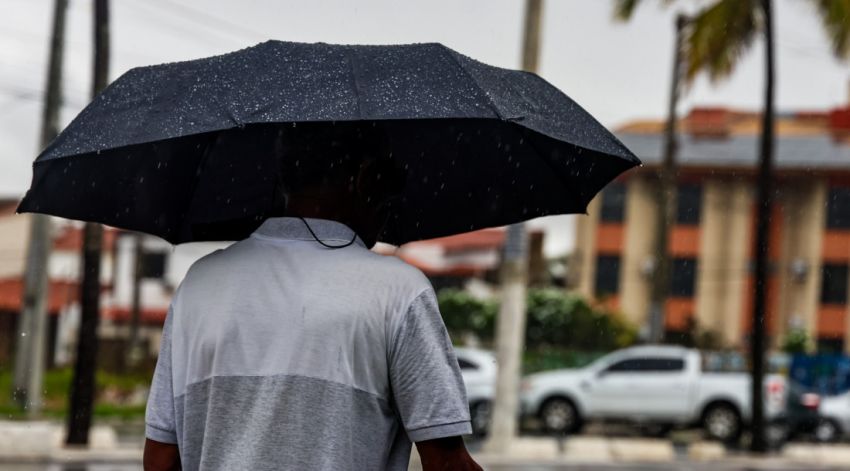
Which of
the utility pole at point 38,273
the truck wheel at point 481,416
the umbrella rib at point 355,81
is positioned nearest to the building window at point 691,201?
the truck wheel at point 481,416

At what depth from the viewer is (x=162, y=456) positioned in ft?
7.88

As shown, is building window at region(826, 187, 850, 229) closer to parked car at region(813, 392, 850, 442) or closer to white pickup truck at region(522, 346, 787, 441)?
parked car at region(813, 392, 850, 442)

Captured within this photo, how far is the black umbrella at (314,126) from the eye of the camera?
259 cm

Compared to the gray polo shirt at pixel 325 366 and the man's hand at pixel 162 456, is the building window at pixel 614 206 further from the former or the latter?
the gray polo shirt at pixel 325 366

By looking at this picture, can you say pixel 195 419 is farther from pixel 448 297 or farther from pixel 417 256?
pixel 417 256

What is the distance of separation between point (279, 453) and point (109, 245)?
48745 mm

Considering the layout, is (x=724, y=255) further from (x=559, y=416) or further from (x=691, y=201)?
(x=559, y=416)

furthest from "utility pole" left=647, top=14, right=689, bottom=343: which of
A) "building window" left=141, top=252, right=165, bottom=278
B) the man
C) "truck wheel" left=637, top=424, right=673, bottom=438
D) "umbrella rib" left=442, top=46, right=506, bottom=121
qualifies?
"building window" left=141, top=252, right=165, bottom=278

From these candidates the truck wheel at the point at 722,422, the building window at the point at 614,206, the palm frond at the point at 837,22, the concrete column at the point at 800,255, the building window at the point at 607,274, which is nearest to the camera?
the palm frond at the point at 837,22

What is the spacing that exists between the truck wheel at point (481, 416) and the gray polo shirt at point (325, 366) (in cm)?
1957

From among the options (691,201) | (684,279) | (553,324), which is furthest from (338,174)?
(691,201)

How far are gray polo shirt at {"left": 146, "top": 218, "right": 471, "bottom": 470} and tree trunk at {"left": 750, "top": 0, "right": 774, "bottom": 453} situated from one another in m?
19.6

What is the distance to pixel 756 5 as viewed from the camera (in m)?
22.6

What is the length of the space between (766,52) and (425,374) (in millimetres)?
20594
